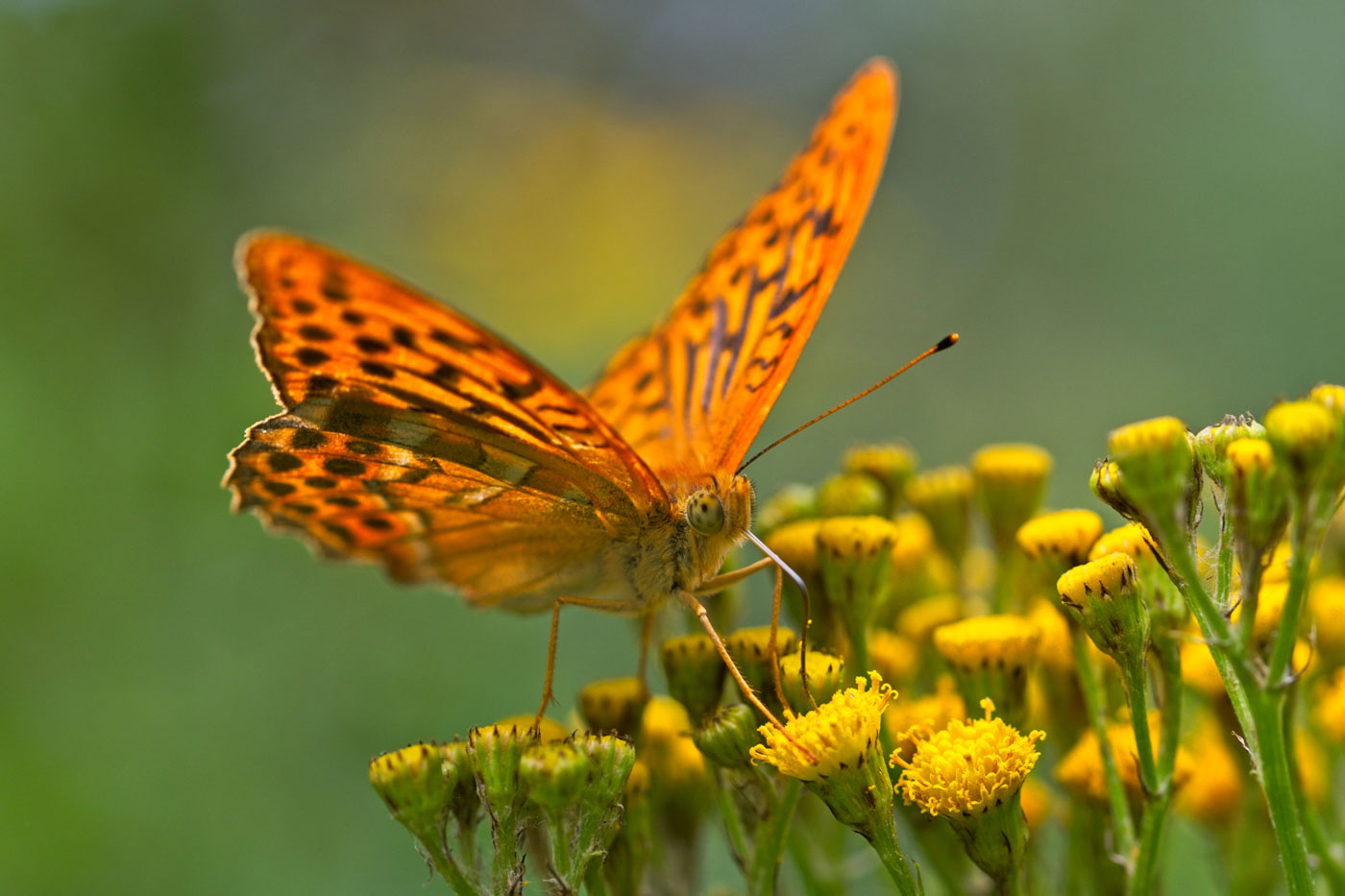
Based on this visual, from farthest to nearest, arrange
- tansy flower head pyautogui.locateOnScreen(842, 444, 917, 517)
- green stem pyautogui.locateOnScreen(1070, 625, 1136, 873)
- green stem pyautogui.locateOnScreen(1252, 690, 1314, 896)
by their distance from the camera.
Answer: tansy flower head pyautogui.locateOnScreen(842, 444, 917, 517) < green stem pyautogui.locateOnScreen(1070, 625, 1136, 873) < green stem pyautogui.locateOnScreen(1252, 690, 1314, 896)

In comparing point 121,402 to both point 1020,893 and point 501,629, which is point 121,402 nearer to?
point 501,629

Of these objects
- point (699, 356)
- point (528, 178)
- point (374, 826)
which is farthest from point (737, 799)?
point (528, 178)

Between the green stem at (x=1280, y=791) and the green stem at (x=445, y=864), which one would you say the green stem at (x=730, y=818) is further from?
the green stem at (x=1280, y=791)

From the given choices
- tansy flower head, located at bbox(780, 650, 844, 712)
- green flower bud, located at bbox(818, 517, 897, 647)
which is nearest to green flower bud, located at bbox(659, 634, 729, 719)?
tansy flower head, located at bbox(780, 650, 844, 712)

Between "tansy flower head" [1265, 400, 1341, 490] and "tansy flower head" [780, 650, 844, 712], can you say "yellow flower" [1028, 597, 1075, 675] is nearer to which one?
"tansy flower head" [780, 650, 844, 712]

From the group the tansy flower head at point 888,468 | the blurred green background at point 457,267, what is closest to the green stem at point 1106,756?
the tansy flower head at point 888,468
